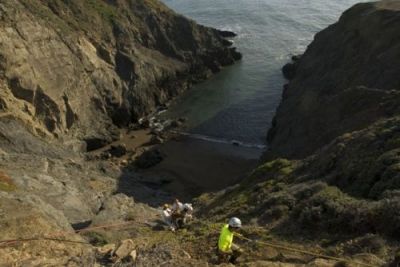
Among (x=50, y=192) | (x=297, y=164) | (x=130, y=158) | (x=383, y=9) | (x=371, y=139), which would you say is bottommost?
(x=130, y=158)

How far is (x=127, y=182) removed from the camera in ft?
134

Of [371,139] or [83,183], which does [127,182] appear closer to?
[83,183]

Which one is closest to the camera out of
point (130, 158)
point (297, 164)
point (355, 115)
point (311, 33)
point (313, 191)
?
point (313, 191)

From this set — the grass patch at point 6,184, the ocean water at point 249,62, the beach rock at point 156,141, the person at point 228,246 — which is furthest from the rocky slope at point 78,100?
the person at point 228,246

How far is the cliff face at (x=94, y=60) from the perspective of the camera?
148 ft

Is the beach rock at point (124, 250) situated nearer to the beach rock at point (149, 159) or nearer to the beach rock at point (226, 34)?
the beach rock at point (149, 159)

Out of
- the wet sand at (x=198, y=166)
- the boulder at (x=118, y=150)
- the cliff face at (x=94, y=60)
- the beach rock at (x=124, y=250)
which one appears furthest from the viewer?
the boulder at (x=118, y=150)

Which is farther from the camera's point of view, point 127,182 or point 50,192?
point 127,182

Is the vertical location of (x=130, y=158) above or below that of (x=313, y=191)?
below

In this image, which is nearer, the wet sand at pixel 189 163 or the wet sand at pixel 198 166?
the wet sand at pixel 189 163

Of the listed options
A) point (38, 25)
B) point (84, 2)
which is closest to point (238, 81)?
point (84, 2)

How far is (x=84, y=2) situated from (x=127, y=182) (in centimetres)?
2951

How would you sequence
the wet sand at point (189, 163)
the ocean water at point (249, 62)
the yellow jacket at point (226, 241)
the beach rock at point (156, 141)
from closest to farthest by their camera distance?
the yellow jacket at point (226, 241)
the wet sand at point (189, 163)
the beach rock at point (156, 141)
the ocean water at point (249, 62)

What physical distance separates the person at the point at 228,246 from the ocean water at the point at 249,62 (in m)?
36.5
